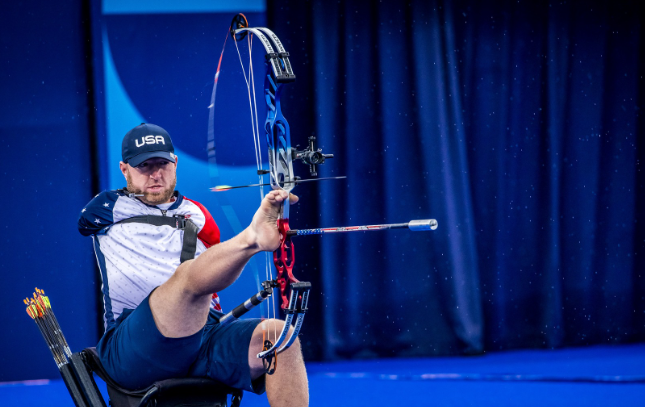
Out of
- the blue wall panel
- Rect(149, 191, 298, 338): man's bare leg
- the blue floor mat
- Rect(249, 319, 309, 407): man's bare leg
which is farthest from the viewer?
the blue wall panel

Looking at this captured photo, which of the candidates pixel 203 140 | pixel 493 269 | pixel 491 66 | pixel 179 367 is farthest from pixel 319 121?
pixel 179 367

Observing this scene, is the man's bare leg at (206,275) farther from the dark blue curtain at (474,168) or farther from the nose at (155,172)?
the dark blue curtain at (474,168)

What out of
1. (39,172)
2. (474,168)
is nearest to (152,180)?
(39,172)

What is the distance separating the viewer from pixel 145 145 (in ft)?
5.95

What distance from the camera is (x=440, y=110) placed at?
296cm

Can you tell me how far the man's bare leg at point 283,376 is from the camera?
1.63 metres

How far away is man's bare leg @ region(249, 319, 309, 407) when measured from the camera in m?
1.63

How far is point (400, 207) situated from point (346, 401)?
936 mm

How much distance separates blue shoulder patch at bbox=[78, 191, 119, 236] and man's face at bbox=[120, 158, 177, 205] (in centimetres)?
9

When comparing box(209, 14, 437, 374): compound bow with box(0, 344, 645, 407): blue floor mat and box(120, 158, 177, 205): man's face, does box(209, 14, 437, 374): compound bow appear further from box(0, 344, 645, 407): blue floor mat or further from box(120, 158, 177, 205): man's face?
box(0, 344, 645, 407): blue floor mat

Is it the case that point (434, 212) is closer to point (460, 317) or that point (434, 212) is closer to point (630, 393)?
point (460, 317)

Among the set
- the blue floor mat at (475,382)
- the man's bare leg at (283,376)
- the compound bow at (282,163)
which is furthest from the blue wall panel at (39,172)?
the compound bow at (282,163)

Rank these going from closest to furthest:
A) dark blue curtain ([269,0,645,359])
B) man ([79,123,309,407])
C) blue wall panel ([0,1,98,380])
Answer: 1. man ([79,123,309,407])
2. blue wall panel ([0,1,98,380])
3. dark blue curtain ([269,0,645,359])

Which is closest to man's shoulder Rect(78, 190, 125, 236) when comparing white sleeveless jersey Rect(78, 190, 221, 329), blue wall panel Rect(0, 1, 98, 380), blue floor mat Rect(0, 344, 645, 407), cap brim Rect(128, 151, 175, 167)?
white sleeveless jersey Rect(78, 190, 221, 329)
